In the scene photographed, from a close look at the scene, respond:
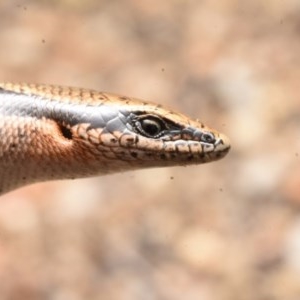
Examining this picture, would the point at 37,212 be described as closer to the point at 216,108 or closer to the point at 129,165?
the point at 216,108

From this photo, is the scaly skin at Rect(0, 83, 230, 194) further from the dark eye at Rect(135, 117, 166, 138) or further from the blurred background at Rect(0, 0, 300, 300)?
the blurred background at Rect(0, 0, 300, 300)

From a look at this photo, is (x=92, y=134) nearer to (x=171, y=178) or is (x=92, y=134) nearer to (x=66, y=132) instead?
(x=66, y=132)

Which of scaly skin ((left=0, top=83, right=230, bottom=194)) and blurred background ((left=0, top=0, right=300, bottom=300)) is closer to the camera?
scaly skin ((left=0, top=83, right=230, bottom=194))

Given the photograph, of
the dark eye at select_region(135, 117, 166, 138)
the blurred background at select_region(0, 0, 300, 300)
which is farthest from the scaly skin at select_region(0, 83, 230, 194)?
the blurred background at select_region(0, 0, 300, 300)

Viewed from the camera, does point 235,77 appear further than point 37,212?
Yes

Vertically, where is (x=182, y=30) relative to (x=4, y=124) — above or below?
above

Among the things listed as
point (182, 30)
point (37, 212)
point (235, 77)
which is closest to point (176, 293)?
point (37, 212)

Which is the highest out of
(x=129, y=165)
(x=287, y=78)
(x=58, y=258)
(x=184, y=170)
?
(x=287, y=78)

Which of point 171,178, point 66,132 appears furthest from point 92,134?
point 171,178
